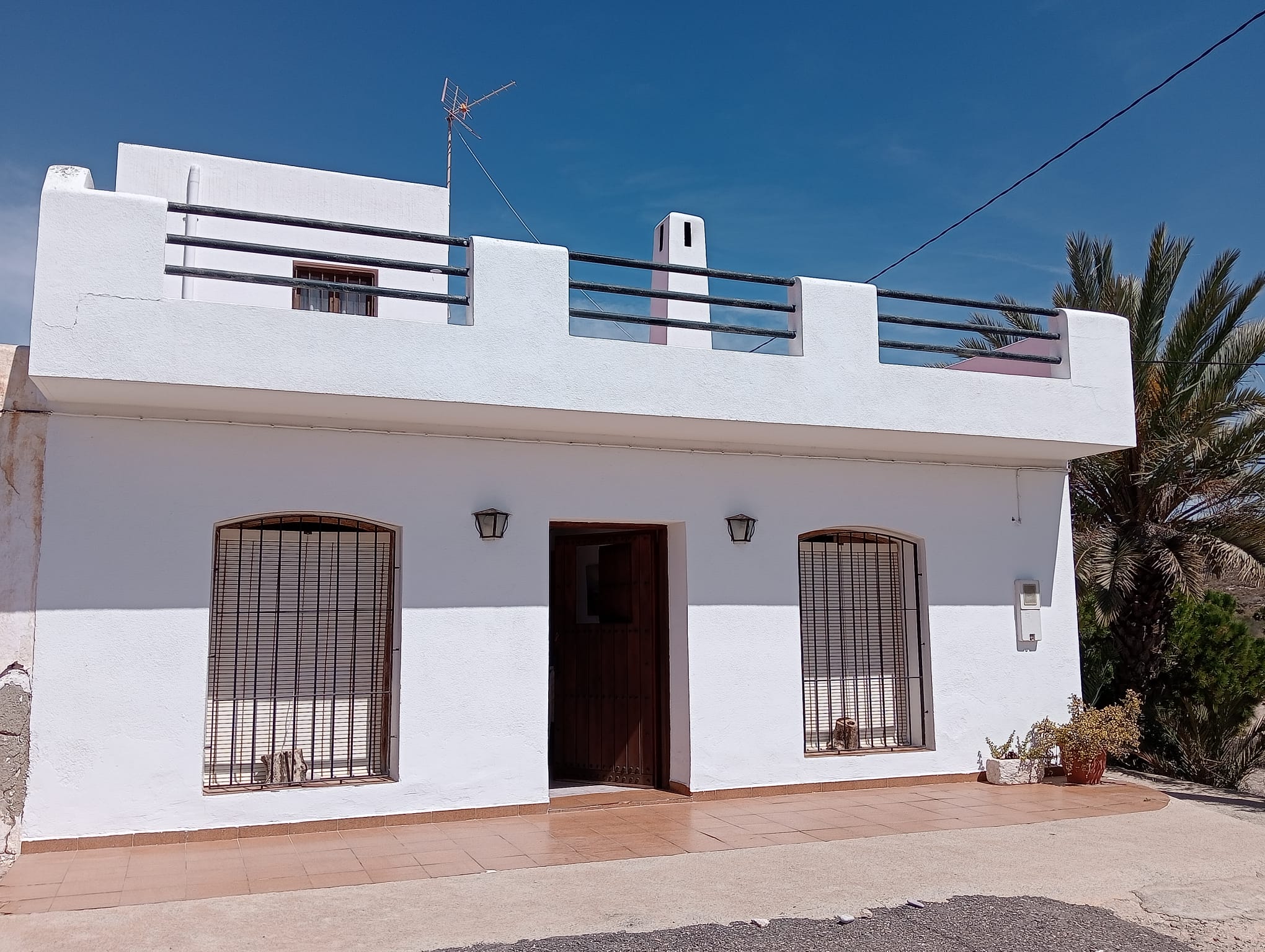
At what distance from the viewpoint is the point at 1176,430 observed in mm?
11867

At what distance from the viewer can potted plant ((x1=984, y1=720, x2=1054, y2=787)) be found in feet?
31.9

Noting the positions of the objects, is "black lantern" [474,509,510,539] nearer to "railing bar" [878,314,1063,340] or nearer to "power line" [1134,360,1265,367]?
"railing bar" [878,314,1063,340]

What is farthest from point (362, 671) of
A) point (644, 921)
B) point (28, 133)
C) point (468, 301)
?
point (28, 133)

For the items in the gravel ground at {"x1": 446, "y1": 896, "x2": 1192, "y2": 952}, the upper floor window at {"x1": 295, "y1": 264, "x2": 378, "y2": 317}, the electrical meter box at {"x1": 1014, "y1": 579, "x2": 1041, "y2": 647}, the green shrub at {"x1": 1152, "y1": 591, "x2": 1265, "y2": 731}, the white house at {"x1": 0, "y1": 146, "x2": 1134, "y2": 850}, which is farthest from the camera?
the green shrub at {"x1": 1152, "y1": 591, "x2": 1265, "y2": 731}

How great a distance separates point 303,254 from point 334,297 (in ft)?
15.0

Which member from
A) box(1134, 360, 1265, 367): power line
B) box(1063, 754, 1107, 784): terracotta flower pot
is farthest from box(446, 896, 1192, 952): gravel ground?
box(1134, 360, 1265, 367): power line

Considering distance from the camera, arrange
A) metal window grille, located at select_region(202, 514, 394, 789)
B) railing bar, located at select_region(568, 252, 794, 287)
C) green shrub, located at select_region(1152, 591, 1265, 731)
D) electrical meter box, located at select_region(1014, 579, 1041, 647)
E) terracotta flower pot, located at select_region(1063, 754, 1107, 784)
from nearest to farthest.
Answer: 1. metal window grille, located at select_region(202, 514, 394, 789)
2. railing bar, located at select_region(568, 252, 794, 287)
3. terracotta flower pot, located at select_region(1063, 754, 1107, 784)
4. electrical meter box, located at select_region(1014, 579, 1041, 647)
5. green shrub, located at select_region(1152, 591, 1265, 731)

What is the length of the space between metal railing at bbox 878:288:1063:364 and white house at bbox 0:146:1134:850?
0.46ft

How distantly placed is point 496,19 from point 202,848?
29.8 ft

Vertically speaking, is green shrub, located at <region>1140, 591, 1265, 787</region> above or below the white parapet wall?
below

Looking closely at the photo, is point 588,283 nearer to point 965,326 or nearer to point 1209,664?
point 965,326

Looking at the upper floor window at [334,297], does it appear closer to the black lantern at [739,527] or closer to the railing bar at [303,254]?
the railing bar at [303,254]

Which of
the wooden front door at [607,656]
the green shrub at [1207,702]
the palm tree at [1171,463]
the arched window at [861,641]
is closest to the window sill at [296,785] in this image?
the wooden front door at [607,656]

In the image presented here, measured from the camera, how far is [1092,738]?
973cm
